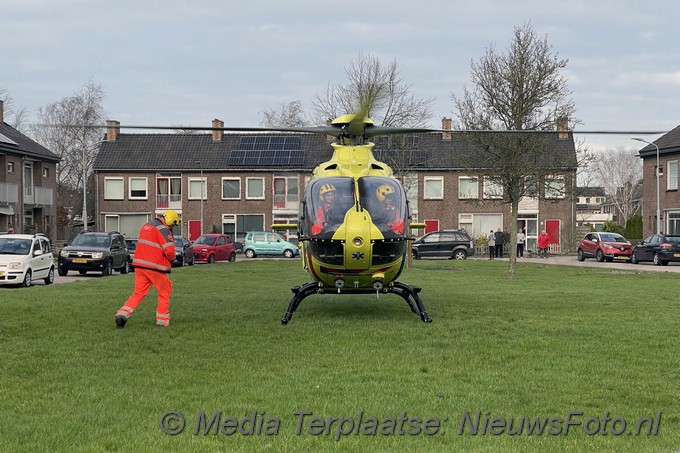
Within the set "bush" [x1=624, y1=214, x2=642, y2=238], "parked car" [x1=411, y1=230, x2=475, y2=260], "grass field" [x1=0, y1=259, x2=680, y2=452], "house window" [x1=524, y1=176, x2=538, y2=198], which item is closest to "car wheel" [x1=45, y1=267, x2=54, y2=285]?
"grass field" [x1=0, y1=259, x2=680, y2=452]

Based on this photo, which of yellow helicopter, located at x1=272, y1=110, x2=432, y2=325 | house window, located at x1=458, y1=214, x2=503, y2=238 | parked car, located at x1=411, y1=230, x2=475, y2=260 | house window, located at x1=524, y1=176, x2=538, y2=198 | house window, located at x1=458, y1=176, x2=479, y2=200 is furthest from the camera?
house window, located at x1=458, y1=176, x2=479, y2=200

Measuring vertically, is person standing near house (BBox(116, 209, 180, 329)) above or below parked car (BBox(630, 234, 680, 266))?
above

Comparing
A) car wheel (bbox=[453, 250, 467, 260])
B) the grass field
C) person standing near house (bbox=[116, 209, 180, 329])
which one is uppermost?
person standing near house (bbox=[116, 209, 180, 329])

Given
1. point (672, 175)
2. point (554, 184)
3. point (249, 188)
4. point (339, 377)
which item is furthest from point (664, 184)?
point (339, 377)

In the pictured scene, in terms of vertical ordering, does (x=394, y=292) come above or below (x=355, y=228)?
below

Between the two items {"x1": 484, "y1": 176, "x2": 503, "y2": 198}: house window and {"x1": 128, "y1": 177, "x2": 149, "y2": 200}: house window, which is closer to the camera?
{"x1": 484, "y1": 176, "x2": 503, "y2": 198}: house window

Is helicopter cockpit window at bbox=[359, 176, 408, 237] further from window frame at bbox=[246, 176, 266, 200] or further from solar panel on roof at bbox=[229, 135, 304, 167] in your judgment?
window frame at bbox=[246, 176, 266, 200]

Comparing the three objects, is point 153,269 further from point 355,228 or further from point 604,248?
point 604,248

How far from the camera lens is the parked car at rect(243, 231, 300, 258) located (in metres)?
53.4

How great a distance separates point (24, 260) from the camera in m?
24.1

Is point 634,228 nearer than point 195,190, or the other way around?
point 634,228

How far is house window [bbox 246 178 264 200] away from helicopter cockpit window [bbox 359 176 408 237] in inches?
2085

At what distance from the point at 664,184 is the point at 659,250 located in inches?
614

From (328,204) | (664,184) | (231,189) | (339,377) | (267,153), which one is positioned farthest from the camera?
(267,153)
